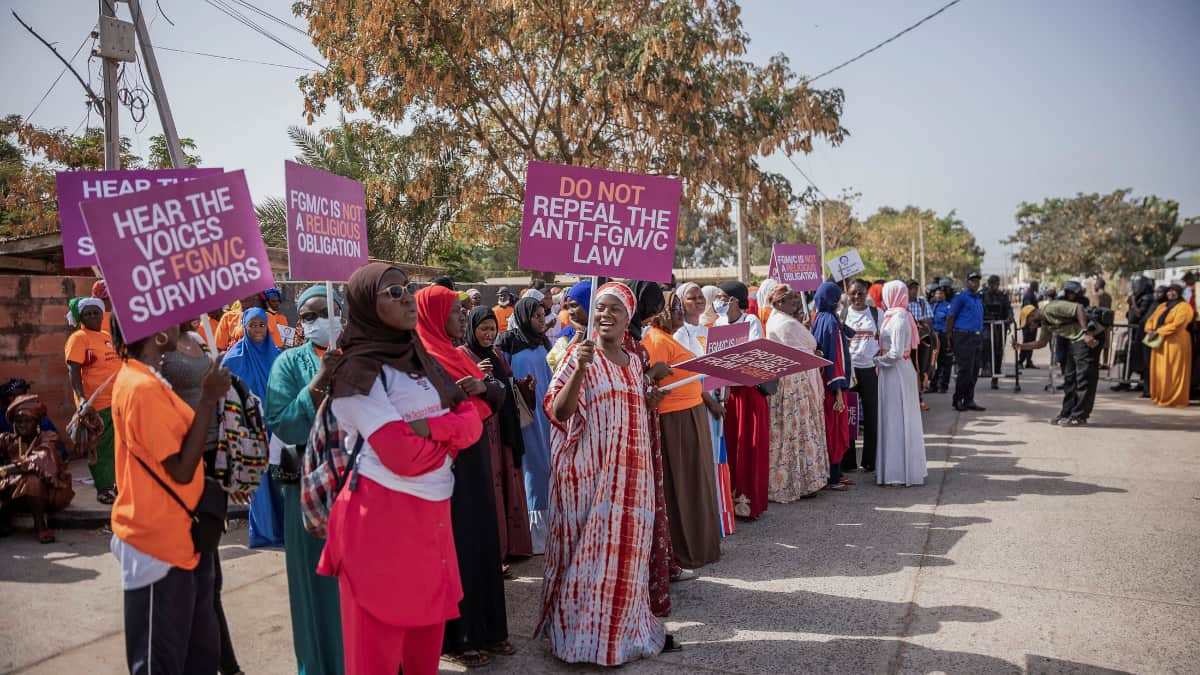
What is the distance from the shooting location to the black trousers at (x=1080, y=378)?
10.3 meters

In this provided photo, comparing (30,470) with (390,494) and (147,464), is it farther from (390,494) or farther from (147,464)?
(390,494)

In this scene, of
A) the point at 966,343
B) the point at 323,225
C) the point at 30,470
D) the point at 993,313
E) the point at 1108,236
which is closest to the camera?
the point at 323,225

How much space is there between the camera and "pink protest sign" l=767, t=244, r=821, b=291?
27.2 feet

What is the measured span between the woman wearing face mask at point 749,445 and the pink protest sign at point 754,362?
6.55ft

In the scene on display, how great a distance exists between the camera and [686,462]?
5.36m

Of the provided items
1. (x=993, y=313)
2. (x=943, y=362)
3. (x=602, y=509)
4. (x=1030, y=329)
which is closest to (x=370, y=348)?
(x=602, y=509)

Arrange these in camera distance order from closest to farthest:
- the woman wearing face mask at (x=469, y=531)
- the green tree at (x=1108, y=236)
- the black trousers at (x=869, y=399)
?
1. the woman wearing face mask at (x=469, y=531)
2. the black trousers at (x=869, y=399)
3. the green tree at (x=1108, y=236)

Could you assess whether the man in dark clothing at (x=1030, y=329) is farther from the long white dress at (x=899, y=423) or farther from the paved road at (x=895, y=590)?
the long white dress at (x=899, y=423)

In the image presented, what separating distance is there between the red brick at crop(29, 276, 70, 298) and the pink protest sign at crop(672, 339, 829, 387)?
7407 mm

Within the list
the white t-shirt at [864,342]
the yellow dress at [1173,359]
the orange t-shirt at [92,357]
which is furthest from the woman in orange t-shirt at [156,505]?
the yellow dress at [1173,359]

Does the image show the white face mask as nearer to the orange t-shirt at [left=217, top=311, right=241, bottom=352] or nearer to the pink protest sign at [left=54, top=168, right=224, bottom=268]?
the pink protest sign at [left=54, top=168, right=224, bottom=268]

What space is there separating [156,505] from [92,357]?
5359 millimetres

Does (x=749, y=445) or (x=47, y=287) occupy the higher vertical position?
(x=47, y=287)

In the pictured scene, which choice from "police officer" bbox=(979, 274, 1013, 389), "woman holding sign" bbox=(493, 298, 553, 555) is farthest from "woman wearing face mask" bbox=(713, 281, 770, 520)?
"police officer" bbox=(979, 274, 1013, 389)
